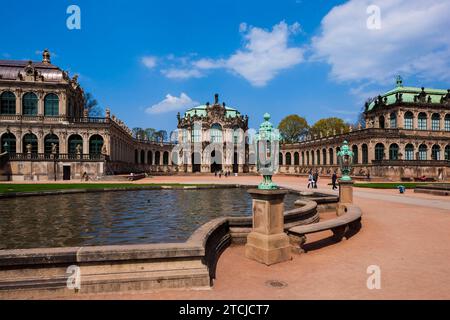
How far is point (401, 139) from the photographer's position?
180 feet

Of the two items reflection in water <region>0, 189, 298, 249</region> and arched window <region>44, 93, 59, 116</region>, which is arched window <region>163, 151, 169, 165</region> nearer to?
arched window <region>44, 93, 59, 116</region>

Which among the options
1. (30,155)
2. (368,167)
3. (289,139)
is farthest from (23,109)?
(289,139)

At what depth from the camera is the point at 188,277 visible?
5656mm

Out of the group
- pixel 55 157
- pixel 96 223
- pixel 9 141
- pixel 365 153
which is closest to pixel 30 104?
pixel 9 141

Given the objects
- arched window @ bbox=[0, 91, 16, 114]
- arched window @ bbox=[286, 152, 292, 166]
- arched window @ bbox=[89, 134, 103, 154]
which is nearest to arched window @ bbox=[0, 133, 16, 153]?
arched window @ bbox=[0, 91, 16, 114]

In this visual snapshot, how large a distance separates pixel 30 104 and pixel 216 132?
4268 centimetres

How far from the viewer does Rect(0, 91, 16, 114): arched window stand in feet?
156

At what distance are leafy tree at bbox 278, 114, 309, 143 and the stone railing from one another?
62.0 m

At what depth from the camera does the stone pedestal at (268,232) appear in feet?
24.0

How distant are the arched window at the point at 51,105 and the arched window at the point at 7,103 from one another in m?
4.62

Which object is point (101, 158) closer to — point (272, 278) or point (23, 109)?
point (23, 109)

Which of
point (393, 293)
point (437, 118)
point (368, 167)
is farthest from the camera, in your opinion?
point (437, 118)

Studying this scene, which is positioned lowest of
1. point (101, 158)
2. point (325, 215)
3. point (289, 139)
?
point (325, 215)
